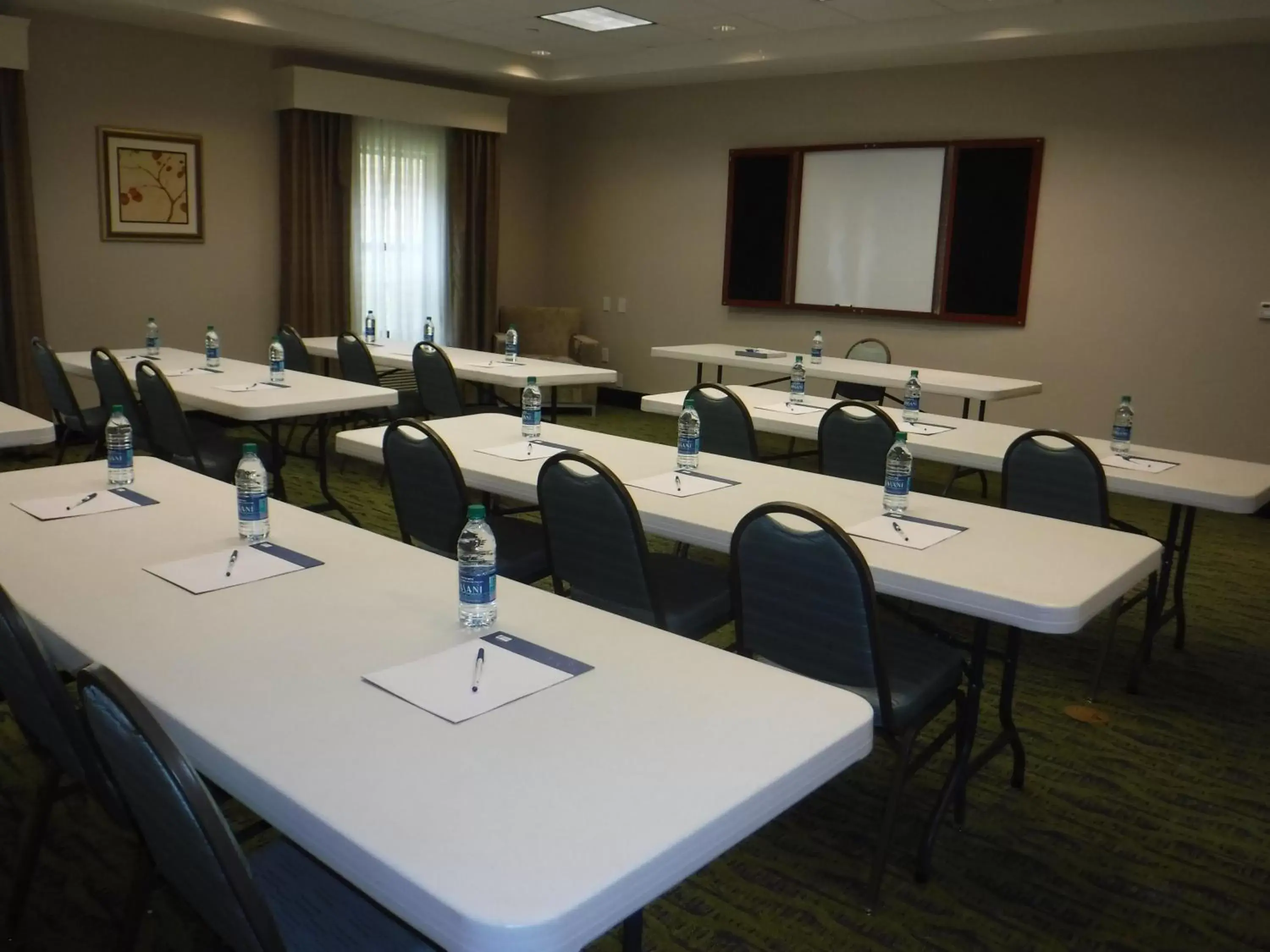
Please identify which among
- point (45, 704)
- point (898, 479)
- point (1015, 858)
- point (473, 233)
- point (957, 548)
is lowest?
point (1015, 858)

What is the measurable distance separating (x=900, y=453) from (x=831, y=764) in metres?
1.50

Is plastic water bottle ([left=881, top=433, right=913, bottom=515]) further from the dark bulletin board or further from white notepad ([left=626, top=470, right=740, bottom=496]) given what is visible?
the dark bulletin board

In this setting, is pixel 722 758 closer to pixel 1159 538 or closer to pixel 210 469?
pixel 210 469

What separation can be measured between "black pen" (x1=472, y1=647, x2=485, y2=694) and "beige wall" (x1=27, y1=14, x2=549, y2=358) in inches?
252

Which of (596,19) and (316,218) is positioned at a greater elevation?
(596,19)

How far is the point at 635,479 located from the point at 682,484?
0.15 m

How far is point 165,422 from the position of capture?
14.0ft

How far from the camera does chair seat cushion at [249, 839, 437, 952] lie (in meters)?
1.47

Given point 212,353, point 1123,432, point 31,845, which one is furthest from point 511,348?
point 31,845

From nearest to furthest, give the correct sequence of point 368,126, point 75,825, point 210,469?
point 75,825 < point 210,469 < point 368,126

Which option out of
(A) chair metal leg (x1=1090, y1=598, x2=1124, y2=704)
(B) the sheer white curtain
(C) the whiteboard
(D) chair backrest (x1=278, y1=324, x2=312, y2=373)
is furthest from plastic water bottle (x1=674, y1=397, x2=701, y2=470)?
(B) the sheer white curtain

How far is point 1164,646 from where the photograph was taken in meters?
4.03

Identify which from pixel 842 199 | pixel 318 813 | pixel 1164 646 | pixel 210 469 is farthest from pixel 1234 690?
pixel 842 199

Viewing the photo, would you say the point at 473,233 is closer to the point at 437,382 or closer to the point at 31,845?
the point at 437,382
